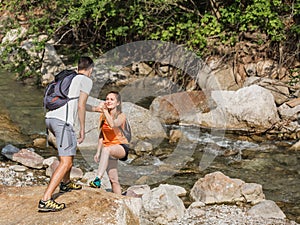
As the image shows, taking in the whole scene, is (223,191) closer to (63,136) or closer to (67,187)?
(67,187)

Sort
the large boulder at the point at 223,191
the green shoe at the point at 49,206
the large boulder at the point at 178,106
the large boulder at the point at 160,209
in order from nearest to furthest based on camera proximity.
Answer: the green shoe at the point at 49,206, the large boulder at the point at 160,209, the large boulder at the point at 223,191, the large boulder at the point at 178,106

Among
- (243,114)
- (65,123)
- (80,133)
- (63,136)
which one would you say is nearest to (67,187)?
(80,133)

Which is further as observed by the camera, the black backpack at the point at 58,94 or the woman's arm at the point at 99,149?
the woman's arm at the point at 99,149

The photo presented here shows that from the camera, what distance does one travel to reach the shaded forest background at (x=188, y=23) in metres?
13.5

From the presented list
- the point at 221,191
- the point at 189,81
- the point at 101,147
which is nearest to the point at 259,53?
the point at 189,81

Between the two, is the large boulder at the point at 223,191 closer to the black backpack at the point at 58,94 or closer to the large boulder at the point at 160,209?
the large boulder at the point at 160,209

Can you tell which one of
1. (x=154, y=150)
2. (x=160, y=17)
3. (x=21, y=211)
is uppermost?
(x=160, y=17)

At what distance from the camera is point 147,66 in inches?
625

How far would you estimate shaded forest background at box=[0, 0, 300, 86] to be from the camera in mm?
13508

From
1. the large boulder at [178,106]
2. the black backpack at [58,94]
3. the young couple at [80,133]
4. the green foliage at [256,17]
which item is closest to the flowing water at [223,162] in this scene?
the large boulder at [178,106]

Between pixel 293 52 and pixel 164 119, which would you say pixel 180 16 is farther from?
pixel 164 119

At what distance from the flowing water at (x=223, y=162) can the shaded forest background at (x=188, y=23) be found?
3038 millimetres

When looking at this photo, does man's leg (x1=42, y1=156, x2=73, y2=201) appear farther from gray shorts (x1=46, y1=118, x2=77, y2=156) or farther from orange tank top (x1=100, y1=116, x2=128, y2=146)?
orange tank top (x1=100, y1=116, x2=128, y2=146)

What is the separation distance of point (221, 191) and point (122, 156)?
195cm
